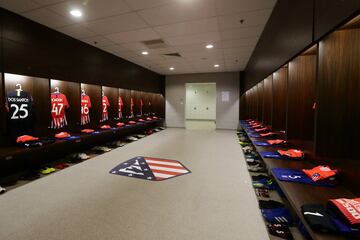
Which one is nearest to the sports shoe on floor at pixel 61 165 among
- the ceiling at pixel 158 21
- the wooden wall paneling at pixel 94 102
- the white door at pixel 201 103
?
the wooden wall paneling at pixel 94 102

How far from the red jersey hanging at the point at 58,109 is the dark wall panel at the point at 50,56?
48 centimetres

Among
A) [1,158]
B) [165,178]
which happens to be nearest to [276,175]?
[165,178]

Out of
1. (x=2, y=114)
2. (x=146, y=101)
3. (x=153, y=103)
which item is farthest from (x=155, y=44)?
(x=153, y=103)

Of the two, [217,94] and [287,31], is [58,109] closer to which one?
[287,31]

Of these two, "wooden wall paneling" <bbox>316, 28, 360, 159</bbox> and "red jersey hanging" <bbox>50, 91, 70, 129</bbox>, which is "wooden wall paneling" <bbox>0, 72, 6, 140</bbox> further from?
"wooden wall paneling" <bbox>316, 28, 360, 159</bbox>

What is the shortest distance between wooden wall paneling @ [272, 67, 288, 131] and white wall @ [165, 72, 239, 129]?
6.02 meters

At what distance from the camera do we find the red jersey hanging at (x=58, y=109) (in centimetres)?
415

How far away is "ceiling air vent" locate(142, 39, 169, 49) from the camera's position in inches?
183

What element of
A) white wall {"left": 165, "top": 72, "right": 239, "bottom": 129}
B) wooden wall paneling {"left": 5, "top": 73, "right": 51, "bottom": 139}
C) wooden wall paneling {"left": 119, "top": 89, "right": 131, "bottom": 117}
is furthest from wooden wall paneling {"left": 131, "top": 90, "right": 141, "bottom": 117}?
wooden wall paneling {"left": 5, "top": 73, "right": 51, "bottom": 139}

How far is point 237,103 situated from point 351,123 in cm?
775

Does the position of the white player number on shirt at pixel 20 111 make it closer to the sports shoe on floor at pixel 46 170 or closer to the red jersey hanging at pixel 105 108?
the sports shoe on floor at pixel 46 170

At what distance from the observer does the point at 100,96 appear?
5.53 m

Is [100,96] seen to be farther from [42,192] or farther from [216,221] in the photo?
[216,221]

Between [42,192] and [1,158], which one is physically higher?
[1,158]
